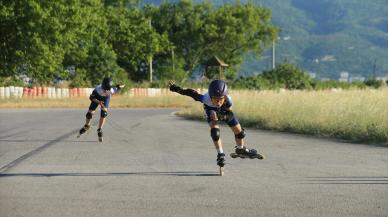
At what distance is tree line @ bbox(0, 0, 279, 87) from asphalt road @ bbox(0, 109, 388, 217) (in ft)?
101

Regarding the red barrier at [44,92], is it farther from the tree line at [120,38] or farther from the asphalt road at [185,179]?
the asphalt road at [185,179]

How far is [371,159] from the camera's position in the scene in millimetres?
11164

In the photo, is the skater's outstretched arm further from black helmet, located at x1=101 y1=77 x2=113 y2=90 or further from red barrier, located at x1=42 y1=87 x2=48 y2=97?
red barrier, located at x1=42 y1=87 x2=48 y2=97

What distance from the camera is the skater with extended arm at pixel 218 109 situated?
9.09 metres

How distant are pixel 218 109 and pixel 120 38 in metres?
53.2

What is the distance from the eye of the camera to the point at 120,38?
61938mm

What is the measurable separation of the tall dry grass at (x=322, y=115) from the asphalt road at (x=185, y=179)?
1458 millimetres

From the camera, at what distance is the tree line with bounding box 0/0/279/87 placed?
44469 mm

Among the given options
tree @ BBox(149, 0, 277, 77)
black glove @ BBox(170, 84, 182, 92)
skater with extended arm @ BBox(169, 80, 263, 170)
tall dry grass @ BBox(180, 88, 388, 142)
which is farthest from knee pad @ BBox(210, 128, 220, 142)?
tree @ BBox(149, 0, 277, 77)

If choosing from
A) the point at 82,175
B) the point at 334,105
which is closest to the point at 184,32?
the point at 334,105

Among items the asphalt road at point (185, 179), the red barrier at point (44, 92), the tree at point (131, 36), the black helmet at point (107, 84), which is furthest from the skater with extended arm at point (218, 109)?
the tree at point (131, 36)

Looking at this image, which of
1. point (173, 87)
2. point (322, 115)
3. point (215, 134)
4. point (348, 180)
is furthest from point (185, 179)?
point (322, 115)

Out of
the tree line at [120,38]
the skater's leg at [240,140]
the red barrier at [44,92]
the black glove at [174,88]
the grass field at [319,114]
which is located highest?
the tree line at [120,38]

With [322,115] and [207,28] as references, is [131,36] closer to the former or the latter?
[207,28]
